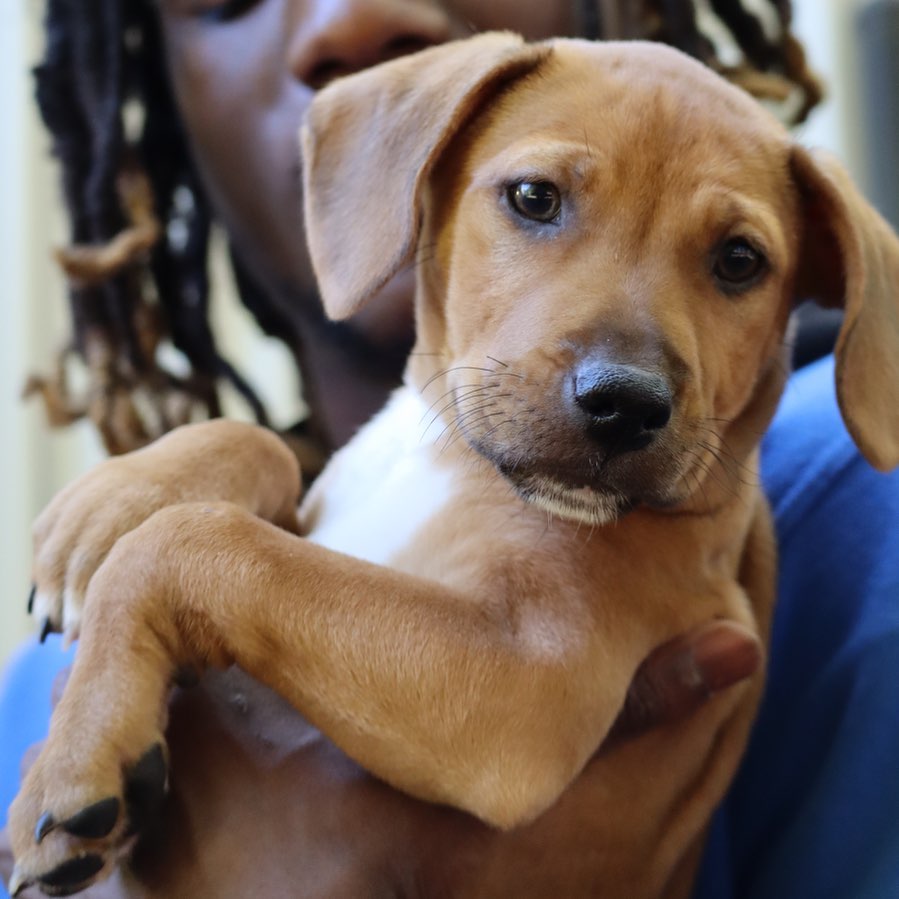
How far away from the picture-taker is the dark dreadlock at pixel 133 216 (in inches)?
131

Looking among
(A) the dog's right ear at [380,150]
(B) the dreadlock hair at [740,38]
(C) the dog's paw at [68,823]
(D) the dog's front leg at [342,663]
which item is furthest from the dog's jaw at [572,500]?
(B) the dreadlock hair at [740,38]

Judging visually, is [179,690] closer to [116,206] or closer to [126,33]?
[116,206]

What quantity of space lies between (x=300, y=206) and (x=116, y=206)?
0.91 m

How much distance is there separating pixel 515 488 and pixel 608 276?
1.29ft

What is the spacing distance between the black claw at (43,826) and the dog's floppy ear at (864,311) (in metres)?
1.48

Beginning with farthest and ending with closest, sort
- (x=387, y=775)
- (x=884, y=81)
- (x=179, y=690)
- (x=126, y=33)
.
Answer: (x=884, y=81) < (x=126, y=33) < (x=179, y=690) < (x=387, y=775)

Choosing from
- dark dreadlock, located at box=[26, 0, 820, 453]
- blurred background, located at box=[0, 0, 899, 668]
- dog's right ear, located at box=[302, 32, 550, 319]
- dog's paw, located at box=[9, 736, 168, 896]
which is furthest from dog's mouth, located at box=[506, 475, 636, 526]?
blurred background, located at box=[0, 0, 899, 668]

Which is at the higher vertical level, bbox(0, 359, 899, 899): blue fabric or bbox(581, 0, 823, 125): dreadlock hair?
bbox(581, 0, 823, 125): dreadlock hair

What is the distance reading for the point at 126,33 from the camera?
3420mm

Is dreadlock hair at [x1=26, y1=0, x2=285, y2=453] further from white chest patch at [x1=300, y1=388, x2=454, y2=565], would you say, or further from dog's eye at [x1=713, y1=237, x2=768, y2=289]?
dog's eye at [x1=713, y1=237, x2=768, y2=289]

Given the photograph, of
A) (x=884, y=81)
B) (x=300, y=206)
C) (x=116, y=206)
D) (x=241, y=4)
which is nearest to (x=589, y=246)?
(x=300, y=206)

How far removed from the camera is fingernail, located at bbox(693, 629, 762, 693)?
5.84 feet

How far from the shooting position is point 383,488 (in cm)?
216

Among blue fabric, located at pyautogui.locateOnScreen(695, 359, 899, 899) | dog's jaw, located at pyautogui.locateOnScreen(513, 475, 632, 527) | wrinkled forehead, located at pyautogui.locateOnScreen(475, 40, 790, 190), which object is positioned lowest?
blue fabric, located at pyautogui.locateOnScreen(695, 359, 899, 899)
